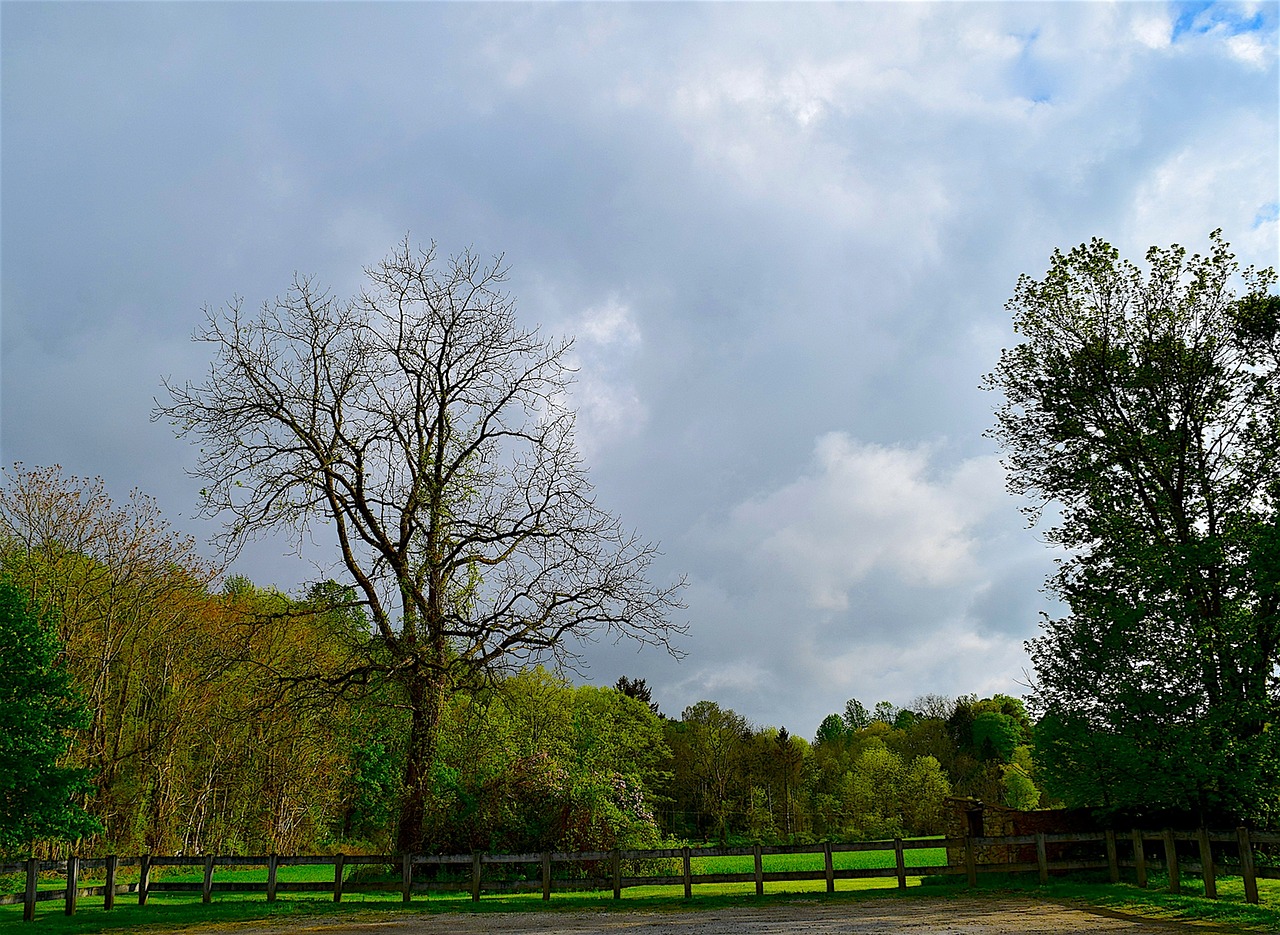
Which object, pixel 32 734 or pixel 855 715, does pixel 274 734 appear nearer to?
pixel 32 734

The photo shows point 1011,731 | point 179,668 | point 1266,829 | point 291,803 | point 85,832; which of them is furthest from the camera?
point 1011,731

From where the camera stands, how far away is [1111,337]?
21750 mm

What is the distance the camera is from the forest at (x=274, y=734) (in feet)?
69.1

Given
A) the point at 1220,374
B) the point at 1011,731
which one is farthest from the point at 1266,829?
the point at 1011,731

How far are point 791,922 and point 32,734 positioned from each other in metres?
15.9

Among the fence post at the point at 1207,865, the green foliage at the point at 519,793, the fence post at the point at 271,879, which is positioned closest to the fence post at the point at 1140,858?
the fence post at the point at 1207,865

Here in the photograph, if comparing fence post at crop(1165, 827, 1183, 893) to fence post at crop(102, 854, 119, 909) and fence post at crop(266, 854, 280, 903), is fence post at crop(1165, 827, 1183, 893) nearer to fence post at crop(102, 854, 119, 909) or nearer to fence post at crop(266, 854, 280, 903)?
fence post at crop(266, 854, 280, 903)

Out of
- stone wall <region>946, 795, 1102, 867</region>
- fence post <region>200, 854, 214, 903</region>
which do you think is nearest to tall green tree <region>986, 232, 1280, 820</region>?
stone wall <region>946, 795, 1102, 867</region>

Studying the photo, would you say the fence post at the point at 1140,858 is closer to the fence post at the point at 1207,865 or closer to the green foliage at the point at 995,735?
the fence post at the point at 1207,865

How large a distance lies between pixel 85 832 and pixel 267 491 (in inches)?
332

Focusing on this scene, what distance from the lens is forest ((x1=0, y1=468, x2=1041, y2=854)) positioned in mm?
21062

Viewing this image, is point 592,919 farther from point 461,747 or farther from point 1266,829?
point 1266,829

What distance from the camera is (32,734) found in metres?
18.7

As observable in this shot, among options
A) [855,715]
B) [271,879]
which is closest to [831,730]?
[855,715]
